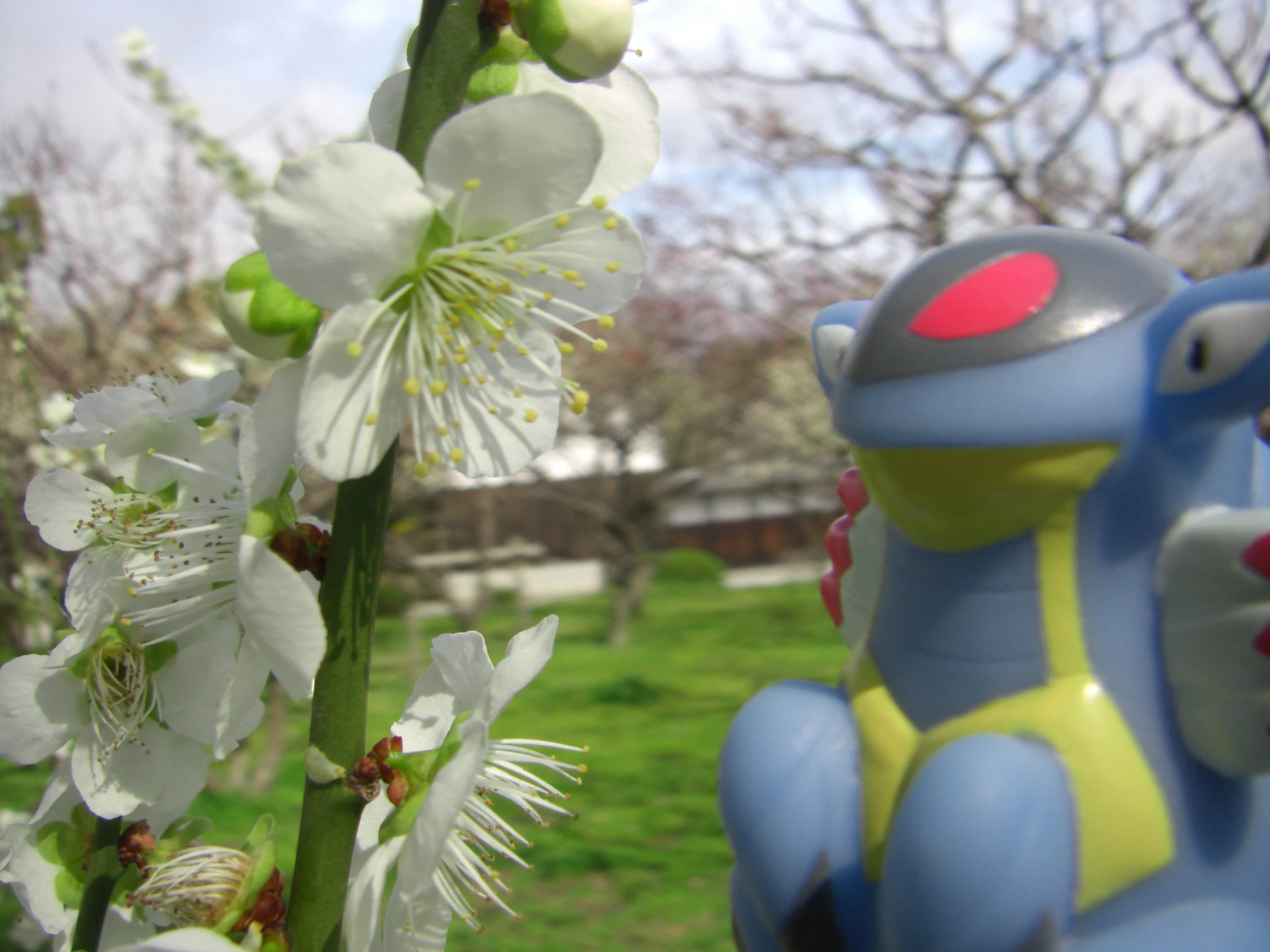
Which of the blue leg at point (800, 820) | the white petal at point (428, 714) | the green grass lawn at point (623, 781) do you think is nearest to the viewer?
the white petal at point (428, 714)

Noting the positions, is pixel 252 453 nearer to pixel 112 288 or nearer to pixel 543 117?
pixel 543 117

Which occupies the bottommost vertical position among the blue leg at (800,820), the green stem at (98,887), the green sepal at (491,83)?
the blue leg at (800,820)

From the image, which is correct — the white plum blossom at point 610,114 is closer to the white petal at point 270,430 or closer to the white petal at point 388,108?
the white petal at point 388,108

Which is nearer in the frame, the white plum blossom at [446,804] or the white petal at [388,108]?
the white plum blossom at [446,804]

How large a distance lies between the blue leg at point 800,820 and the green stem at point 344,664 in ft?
1.96

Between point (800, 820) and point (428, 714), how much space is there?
1.76 ft

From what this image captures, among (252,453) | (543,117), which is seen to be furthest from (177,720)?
(543,117)

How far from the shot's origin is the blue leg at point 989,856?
970 millimetres

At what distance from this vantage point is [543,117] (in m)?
0.62

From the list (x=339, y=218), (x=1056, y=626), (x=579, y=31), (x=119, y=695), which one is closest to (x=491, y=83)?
(x=579, y=31)

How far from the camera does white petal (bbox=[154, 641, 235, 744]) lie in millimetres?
729

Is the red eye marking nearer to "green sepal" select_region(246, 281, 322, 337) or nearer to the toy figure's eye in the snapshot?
the toy figure's eye

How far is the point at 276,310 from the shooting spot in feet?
2.16

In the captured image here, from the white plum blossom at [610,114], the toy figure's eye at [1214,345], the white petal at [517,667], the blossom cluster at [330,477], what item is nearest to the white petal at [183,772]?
the blossom cluster at [330,477]
